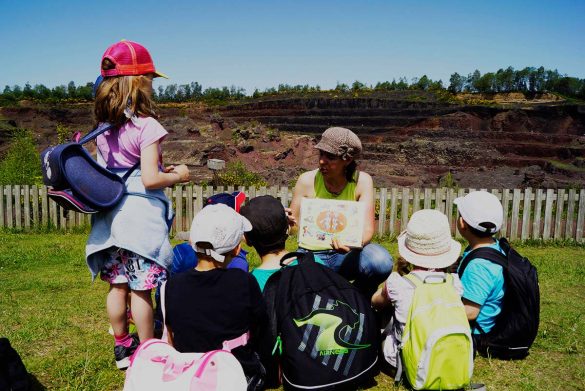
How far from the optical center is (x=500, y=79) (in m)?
51.2

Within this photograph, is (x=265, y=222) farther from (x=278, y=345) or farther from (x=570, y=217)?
(x=570, y=217)

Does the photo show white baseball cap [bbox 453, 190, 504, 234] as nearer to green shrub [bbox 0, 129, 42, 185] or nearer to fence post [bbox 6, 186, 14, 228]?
fence post [bbox 6, 186, 14, 228]

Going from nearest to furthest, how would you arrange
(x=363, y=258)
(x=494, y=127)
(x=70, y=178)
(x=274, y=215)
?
(x=70, y=178) → (x=274, y=215) → (x=363, y=258) → (x=494, y=127)

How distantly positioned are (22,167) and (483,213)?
39.6ft

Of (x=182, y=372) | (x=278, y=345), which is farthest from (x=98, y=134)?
(x=278, y=345)

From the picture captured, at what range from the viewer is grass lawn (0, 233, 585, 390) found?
2.97m

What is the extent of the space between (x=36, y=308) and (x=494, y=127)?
124ft

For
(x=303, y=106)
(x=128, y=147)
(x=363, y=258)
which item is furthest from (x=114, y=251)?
(x=303, y=106)

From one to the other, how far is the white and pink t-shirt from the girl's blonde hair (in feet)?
0.21

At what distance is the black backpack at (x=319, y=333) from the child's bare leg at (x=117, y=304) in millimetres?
880

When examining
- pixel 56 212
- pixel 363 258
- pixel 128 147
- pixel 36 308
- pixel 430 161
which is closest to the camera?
pixel 128 147

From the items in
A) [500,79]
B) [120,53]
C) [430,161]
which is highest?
[500,79]

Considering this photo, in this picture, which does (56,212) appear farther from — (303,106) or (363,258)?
(303,106)

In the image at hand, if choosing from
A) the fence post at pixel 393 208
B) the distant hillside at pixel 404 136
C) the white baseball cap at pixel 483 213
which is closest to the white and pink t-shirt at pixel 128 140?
the white baseball cap at pixel 483 213
